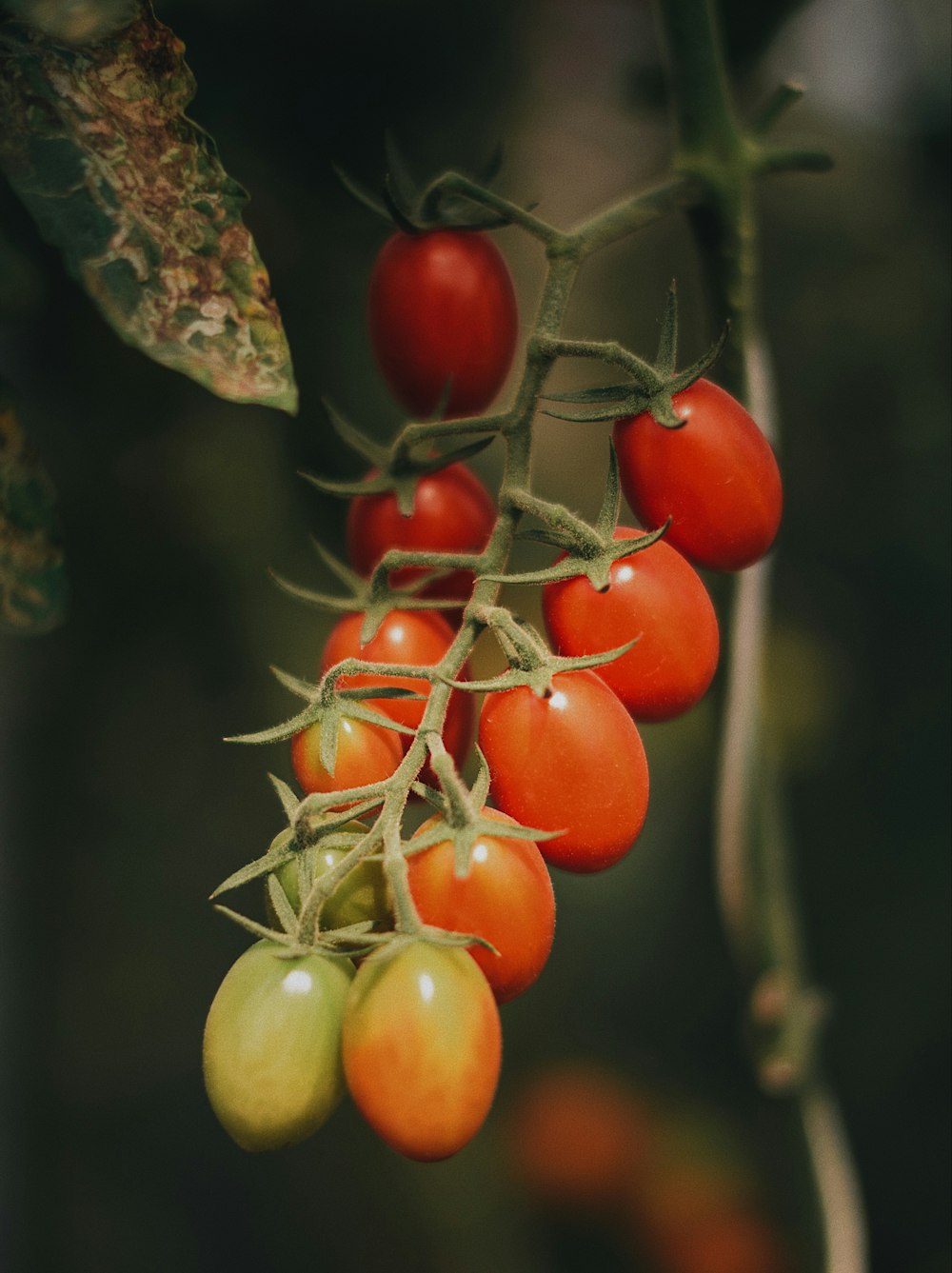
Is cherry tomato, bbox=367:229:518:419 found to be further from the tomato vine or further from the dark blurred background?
the dark blurred background

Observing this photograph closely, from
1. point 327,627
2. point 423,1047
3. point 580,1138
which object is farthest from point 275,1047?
point 580,1138

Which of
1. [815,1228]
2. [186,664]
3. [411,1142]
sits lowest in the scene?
[815,1228]

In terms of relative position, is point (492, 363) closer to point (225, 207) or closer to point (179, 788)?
point (225, 207)

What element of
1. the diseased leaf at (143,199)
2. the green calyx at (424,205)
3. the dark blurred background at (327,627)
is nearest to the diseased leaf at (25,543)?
the diseased leaf at (143,199)

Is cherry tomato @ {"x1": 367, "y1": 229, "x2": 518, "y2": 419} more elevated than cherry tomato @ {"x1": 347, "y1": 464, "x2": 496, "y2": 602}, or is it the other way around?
cherry tomato @ {"x1": 367, "y1": 229, "x2": 518, "y2": 419}

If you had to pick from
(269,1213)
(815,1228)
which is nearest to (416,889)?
(815,1228)

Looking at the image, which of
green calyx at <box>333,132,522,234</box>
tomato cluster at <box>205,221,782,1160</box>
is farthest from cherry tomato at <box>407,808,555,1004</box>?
green calyx at <box>333,132,522,234</box>

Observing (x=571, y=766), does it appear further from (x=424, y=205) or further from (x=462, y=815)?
(x=424, y=205)
